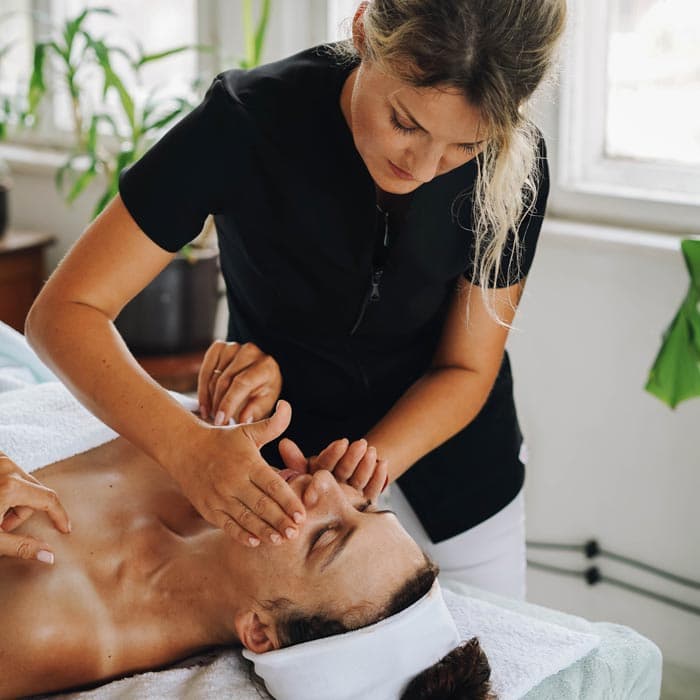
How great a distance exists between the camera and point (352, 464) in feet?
4.92

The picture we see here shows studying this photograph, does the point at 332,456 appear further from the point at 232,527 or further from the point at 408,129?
the point at 408,129

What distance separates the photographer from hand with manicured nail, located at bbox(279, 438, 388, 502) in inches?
59.0

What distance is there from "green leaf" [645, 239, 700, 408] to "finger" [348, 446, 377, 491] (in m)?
0.84

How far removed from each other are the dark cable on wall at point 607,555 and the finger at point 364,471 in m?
1.27

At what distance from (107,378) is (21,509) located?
0.66 ft

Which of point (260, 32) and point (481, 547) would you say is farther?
point (260, 32)

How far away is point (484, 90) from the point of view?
1.25 metres

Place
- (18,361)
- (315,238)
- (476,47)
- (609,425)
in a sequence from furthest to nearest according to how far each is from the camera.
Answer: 1. (609,425)
2. (18,361)
3. (315,238)
4. (476,47)

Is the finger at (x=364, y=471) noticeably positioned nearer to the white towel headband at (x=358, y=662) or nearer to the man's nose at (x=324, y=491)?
the man's nose at (x=324, y=491)

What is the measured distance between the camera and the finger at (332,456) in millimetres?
1500

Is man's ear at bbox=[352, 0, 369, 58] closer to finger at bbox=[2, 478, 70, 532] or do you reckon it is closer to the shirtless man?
the shirtless man

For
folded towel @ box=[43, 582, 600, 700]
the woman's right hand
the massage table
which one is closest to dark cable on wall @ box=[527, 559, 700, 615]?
the massage table

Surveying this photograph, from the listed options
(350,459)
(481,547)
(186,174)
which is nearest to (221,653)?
(350,459)

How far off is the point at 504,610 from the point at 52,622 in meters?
0.61
